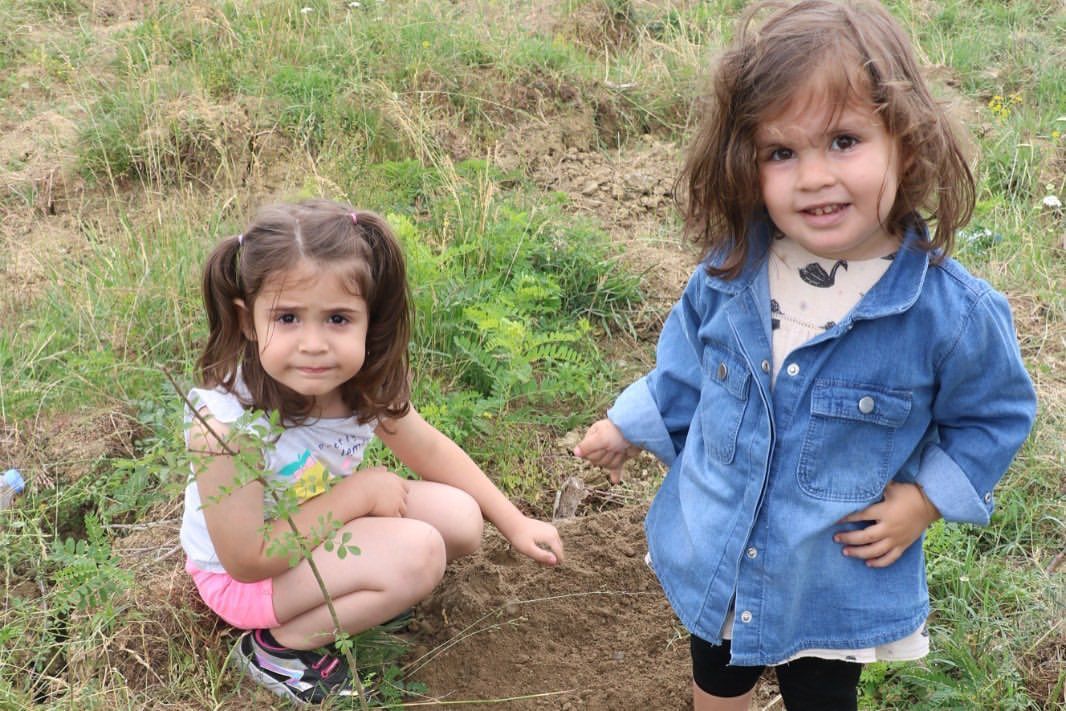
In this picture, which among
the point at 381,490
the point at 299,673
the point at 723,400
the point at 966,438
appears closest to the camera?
the point at 966,438

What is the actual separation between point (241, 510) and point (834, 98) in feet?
4.83

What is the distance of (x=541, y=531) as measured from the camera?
2.71 metres

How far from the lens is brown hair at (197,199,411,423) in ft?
7.64

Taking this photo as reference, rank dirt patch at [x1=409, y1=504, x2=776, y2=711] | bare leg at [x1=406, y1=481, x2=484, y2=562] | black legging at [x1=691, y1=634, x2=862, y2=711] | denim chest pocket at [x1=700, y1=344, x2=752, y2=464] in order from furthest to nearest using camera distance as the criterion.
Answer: bare leg at [x1=406, y1=481, x2=484, y2=562], dirt patch at [x1=409, y1=504, x2=776, y2=711], black legging at [x1=691, y1=634, x2=862, y2=711], denim chest pocket at [x1=700, y1=344, x2=752, y2=464]

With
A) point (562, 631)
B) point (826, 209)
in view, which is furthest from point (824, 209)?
point (562, 631)

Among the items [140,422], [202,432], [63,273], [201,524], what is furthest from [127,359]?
[202,432]

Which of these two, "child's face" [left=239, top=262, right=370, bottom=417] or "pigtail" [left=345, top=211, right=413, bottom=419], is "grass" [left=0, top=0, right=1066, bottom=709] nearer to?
"child's face" [left=239, top=262, right=370, bottom=417]

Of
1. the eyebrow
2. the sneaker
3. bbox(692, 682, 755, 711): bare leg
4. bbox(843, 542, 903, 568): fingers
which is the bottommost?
the sneaker

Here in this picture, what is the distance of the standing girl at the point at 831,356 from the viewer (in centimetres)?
182

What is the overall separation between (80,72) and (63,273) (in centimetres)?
180

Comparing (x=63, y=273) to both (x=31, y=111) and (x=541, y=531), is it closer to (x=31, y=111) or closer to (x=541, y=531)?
(x=31, y=111)

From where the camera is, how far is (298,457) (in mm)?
2525

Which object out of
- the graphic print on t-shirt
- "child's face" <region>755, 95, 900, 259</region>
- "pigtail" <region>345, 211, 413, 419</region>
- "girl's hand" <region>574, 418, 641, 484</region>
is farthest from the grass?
"girl's hand" <region>574, 418, 641, 484</region>

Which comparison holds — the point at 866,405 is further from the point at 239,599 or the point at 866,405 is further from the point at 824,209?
the point at 239,599
